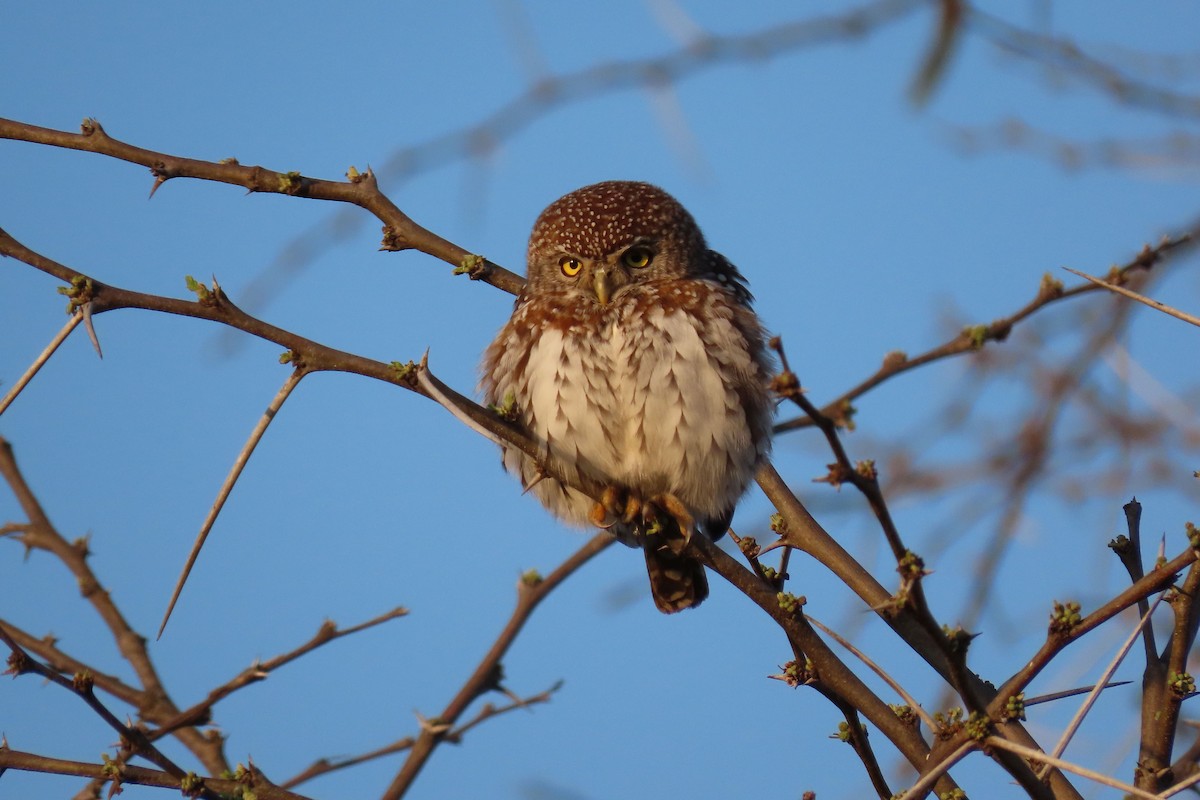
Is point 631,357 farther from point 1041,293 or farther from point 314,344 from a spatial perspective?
point 1041,293

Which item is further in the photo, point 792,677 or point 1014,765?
point 792,677

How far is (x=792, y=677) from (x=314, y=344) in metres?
1.51

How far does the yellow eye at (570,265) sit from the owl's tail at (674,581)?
1.27 meters

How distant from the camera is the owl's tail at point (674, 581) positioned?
5410 mm

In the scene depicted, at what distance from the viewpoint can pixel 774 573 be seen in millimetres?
3330

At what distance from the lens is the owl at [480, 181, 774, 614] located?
468 cm

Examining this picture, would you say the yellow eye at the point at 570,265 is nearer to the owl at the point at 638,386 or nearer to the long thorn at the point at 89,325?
the owl at the point at 638,386

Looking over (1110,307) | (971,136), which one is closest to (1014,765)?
(1110,307)

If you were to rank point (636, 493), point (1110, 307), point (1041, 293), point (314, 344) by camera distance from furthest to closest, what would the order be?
point (636, 493) < point (1110, 307) < point (314, 344) < point (1041, 293)

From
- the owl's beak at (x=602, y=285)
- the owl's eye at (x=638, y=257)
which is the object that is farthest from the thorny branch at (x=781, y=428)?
the owl's eye at (x=638, y=257)

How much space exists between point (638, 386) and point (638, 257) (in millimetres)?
1031

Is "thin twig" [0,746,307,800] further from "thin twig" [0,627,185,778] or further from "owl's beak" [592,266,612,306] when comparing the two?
"owl's beak" [592,266,612,306]

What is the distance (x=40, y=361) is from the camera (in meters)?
2.95

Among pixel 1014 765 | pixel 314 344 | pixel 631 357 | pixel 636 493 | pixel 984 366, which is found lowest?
pixel 1014 765
